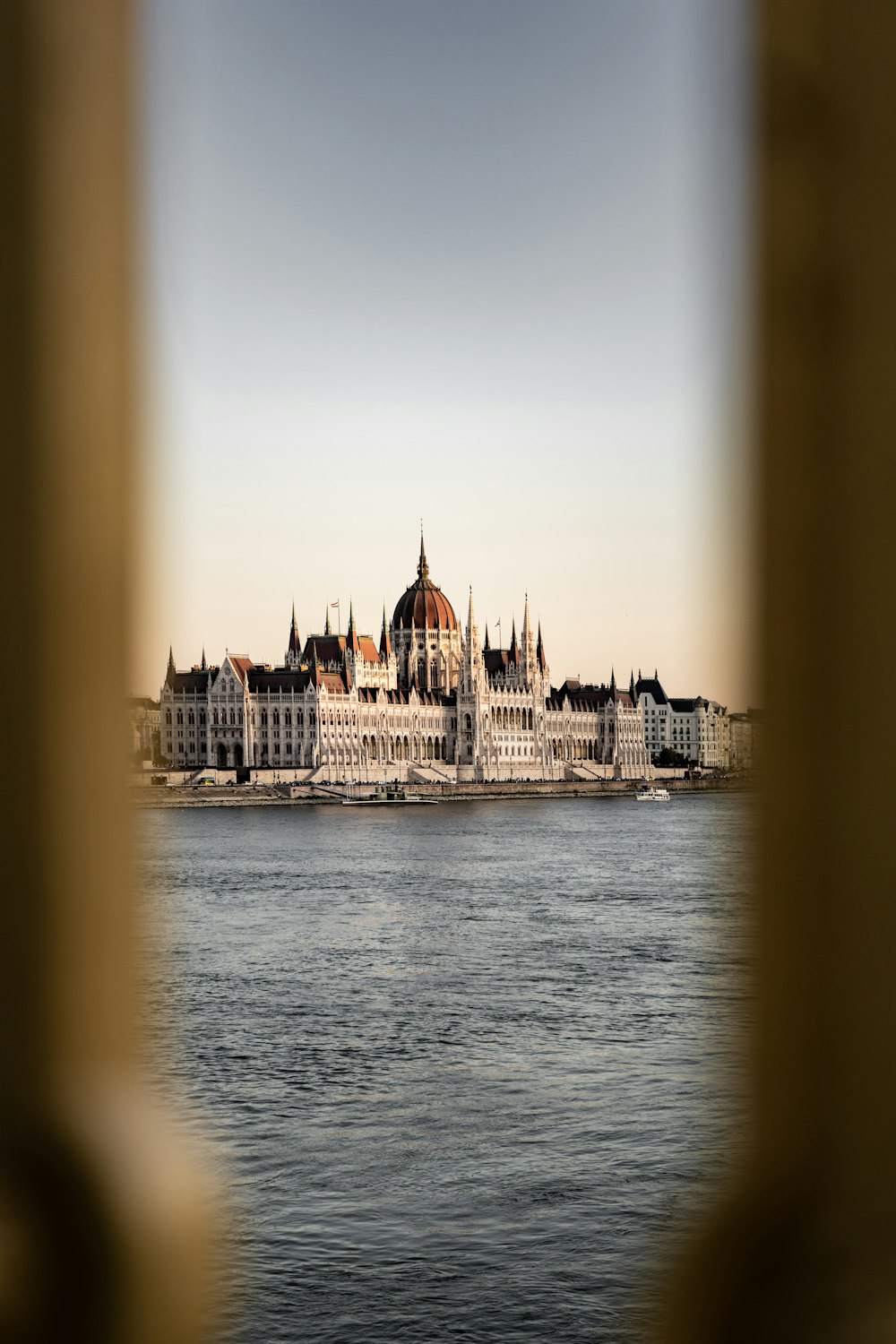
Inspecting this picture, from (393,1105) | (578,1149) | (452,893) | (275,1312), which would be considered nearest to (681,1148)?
(578,1149)

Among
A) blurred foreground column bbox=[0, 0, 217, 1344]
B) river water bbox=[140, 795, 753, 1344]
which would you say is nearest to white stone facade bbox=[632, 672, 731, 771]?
river water bbox=[140, 795, 753, 1344]

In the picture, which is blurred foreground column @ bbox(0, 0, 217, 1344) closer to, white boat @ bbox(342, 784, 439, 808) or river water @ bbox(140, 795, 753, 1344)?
river water @ bbox(140, 795, 753, 1344)

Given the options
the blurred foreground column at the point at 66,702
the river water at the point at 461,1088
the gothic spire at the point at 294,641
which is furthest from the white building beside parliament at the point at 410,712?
the blurred foreground column at the point at 66,702

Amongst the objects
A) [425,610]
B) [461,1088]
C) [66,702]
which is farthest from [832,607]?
[425,610]

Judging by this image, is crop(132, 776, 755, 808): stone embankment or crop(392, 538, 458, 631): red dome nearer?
crop(132, 776, 755, 808): stone embankment

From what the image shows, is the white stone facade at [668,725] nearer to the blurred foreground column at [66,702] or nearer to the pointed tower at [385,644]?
the pointed tower at [385,644]

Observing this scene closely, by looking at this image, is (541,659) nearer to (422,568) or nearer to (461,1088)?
(422,568)

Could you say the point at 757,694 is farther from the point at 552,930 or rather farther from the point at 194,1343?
the point at 552,930
